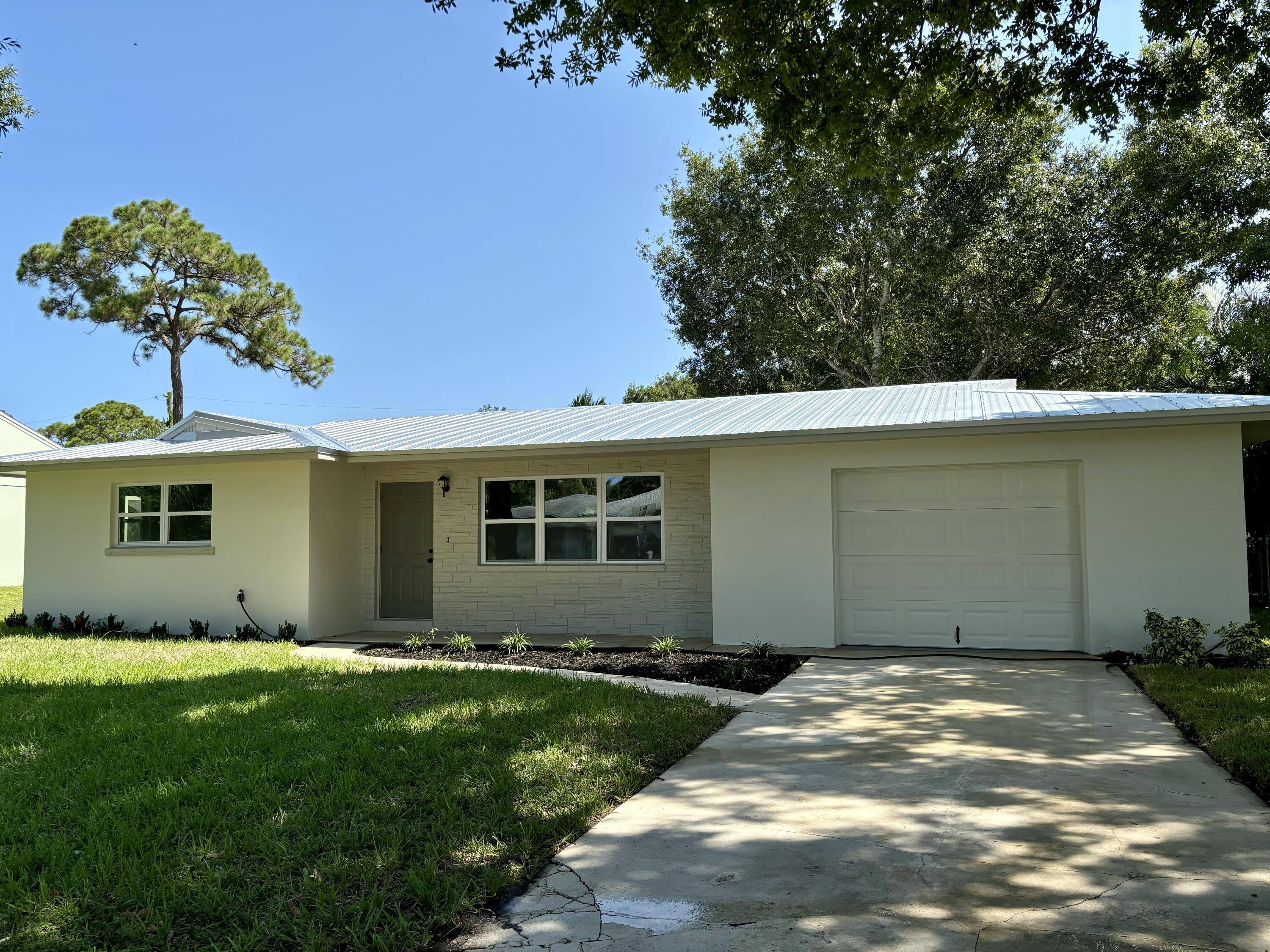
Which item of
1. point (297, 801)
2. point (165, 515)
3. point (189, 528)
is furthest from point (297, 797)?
point (165, 515)

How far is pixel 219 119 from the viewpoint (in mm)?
27562

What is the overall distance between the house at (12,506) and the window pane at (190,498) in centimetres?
1451

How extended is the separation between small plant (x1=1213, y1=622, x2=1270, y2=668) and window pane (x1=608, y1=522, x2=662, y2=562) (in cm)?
657

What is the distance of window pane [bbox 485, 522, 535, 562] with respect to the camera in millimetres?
12711

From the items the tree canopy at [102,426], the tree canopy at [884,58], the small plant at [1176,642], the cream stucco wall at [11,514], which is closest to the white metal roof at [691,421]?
the small plant at [1176,642]

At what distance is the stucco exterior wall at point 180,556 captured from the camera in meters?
12.3

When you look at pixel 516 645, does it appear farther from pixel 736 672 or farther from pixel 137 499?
pixel 137 499

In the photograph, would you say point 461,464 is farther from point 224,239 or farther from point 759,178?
point 224,239

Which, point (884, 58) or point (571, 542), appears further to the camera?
point (571, 542)

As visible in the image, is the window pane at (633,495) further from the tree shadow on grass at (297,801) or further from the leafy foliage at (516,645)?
the tree shadow on grass at (297,801)

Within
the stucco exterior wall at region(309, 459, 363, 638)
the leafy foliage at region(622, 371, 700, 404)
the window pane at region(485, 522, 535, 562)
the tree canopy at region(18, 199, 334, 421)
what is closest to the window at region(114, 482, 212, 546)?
the stucco exterior wall at region(309, 459, 363, 638)

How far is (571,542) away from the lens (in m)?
12.5

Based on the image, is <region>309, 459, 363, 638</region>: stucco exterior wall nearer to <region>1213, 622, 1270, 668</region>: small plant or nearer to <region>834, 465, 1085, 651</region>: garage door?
<region>834, 465, 1085, 651</region>: garage door

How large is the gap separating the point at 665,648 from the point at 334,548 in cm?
558
